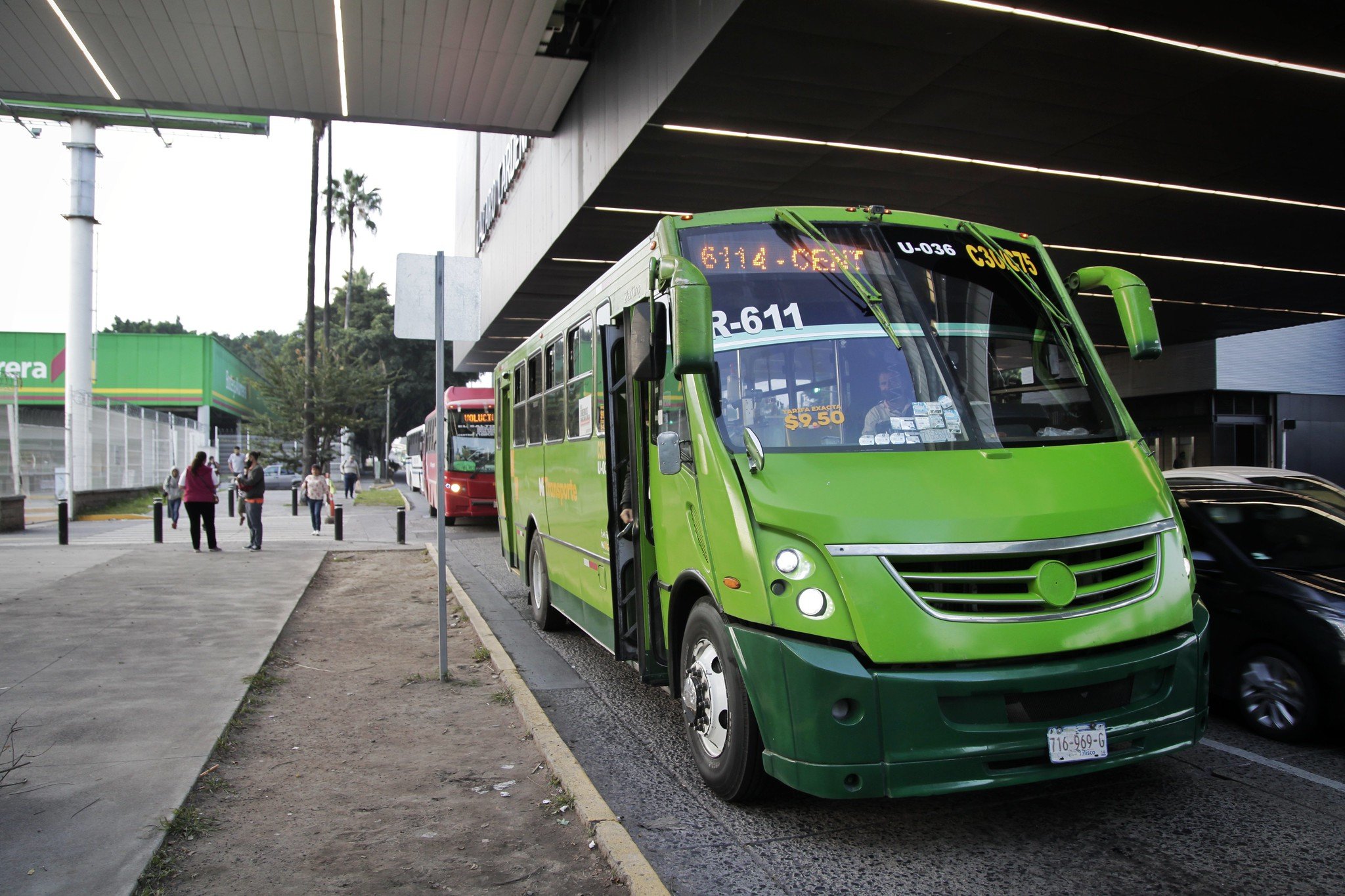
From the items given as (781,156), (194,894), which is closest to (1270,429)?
(781,156)

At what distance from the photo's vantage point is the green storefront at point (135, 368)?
143 ft

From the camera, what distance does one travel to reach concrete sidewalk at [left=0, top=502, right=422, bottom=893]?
424cm

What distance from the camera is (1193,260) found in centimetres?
1938

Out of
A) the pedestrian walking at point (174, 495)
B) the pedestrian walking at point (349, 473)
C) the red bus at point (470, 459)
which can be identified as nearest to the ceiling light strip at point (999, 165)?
the red bus at point (470, 459)

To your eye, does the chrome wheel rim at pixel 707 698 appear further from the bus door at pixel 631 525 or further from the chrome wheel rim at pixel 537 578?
the chrome wheel rim at pixel 537 578

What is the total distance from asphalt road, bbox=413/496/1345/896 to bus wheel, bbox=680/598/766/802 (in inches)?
7.3

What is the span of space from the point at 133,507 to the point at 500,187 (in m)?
14.3

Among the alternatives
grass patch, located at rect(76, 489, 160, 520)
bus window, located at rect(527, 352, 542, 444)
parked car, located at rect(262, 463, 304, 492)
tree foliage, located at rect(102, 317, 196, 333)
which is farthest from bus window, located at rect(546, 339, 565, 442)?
tree foliage, located at rect(102, 317, 196, 333)

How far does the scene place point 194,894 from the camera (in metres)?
3.81

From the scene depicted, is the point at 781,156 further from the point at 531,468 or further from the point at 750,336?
the point at 750,336

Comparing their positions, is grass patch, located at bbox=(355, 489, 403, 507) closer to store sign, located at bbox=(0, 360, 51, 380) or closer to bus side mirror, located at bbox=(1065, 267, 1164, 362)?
store sign, located at bbox=(0, 360, 51, 380)

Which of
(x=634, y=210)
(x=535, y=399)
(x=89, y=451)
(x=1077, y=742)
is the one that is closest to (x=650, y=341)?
(x=1077, y=742)

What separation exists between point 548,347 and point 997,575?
5767mm

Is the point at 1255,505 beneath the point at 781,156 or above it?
beneath
